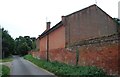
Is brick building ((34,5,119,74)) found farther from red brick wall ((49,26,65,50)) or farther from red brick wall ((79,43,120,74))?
red brick wall ((79,43,120,74))

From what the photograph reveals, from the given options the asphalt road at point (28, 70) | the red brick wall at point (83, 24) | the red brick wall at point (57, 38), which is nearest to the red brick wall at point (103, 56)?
the asphalt road at point (28, 70)

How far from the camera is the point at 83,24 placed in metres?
31.9

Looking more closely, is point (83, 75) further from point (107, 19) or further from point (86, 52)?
point (107, 19)

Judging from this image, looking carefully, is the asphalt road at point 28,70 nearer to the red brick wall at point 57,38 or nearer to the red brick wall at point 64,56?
the red brick wall at point 64,56

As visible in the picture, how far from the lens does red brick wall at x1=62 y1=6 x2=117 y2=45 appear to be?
31516 millimetres

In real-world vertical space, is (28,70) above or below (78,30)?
below

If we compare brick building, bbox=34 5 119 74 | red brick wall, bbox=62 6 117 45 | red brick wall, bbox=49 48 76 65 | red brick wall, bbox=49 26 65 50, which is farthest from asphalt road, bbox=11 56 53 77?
red brick wall, bbox=62 6 117 45

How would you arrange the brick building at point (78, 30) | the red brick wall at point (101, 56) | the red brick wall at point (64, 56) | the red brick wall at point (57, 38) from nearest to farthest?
the red brick wall at point (101, 56) < the red brick wall at point (64, 56) < the brick building at point (78, 30) < the red brick wall at point (57, 38)

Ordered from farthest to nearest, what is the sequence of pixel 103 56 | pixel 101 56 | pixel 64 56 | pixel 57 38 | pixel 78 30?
pixel 57 38
pixel 78 30
pixel 64 56
pixel 101 56
pixel 103 56

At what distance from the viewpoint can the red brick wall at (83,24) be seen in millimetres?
31516

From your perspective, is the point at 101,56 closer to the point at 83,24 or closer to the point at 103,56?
the point at 103,56

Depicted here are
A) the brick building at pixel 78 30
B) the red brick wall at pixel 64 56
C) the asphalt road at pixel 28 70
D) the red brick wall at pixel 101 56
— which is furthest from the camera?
the brick building at pixel 78 30

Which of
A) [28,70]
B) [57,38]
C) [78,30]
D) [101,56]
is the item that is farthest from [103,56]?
[57,38]

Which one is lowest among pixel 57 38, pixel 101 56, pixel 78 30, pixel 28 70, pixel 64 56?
pixel 28 70
